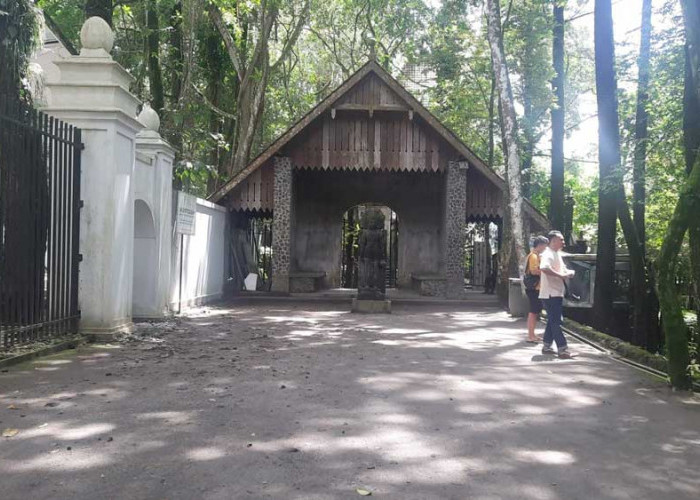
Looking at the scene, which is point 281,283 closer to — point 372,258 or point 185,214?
point 372,258

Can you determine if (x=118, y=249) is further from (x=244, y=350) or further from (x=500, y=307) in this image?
Result: (x=500, y=307)

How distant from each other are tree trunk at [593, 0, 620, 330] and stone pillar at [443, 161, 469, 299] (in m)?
5.95

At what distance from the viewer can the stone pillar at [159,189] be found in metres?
11.6

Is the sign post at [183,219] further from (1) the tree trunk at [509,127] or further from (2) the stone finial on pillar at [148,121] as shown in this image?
(1) the tree trunk at [509,127]

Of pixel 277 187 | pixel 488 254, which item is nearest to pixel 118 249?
pixel 277 187

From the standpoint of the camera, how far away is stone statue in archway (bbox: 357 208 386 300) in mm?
15773

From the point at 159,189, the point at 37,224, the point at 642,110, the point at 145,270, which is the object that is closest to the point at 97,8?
the point at 159,189

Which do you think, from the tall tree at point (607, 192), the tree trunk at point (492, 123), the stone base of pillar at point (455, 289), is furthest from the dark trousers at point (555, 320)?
the tree trunk at point (492, 123)

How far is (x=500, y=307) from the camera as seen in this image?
A: 18.0m

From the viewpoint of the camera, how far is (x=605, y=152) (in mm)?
12633

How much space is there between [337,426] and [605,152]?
31.3 ft

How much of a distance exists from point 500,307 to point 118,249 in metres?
11.5

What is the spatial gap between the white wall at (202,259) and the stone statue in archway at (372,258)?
151 inches

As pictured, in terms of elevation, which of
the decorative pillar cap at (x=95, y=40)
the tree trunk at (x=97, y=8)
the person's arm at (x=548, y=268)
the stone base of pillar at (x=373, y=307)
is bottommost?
the stone base of pillar at (x=373, y=307)
